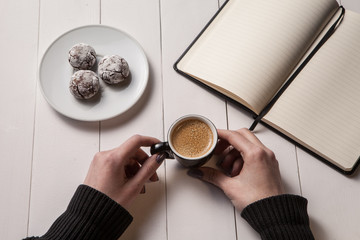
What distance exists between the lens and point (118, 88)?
818mm

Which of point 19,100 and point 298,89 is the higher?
point 298,89

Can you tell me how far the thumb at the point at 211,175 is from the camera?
755mm

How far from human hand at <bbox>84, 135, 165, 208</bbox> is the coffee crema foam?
0.18ft

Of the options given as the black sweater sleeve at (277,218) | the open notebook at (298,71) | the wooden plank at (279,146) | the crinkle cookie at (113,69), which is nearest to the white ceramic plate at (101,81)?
the crinkle cookie at (113,69)

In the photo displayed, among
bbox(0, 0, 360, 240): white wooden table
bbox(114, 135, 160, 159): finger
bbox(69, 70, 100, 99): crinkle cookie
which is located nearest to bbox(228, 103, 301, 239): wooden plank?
bbox(0, 0, 360, 240): white wooden table

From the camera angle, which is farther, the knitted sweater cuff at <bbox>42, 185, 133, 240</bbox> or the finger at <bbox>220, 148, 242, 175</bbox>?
the finger at <bbox>220, 148, 242, 175</bbox>

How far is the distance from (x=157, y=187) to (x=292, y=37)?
1.61ft

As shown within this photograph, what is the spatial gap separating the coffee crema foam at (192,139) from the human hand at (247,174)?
0.07 m

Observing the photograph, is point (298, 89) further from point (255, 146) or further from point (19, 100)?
point (19, 100)

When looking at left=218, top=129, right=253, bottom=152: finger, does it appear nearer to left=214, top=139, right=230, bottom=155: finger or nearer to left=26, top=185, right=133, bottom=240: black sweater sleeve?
left=214, top=139, right=230, bottom=155: finger

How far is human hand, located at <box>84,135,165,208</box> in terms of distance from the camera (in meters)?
0.70

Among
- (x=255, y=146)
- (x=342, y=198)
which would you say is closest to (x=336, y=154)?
(x=342, y=198)

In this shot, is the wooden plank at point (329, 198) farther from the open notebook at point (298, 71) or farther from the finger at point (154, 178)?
the finger at point (154, 178)

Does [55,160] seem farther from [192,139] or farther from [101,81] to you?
[192,139]
